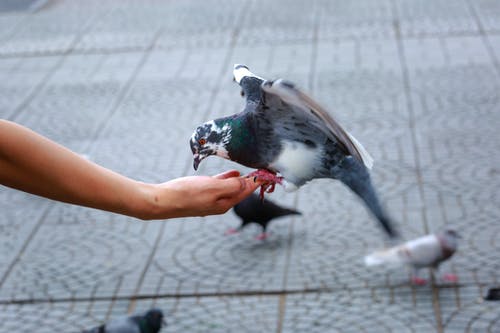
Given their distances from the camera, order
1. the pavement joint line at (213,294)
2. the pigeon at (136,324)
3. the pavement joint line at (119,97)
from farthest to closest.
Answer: the pavement joint line at (119,97) < the pavement joint line at (213,294) < the pigeon at (136,324)

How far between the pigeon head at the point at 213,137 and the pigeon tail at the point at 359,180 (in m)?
0.38

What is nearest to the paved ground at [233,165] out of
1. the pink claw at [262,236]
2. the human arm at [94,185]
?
the pink claw at [262,236]

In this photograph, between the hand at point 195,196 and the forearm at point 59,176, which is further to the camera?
the hand at point 195,196

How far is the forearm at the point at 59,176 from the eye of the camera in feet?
6.71

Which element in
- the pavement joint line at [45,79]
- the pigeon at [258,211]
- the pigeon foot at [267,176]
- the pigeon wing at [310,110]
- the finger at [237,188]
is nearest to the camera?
the pigeon wing at [310,110]

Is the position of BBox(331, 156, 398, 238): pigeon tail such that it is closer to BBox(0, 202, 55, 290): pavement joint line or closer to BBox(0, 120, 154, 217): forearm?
BBox(0, 120, 154, 217): forearm

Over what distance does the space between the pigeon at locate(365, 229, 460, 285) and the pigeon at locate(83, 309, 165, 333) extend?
151cm

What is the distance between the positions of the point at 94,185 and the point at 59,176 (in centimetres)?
13

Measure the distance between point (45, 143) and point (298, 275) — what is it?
12.0 ft

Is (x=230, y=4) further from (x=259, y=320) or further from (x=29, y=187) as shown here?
(x=29, y=187)

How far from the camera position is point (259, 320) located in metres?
5.13

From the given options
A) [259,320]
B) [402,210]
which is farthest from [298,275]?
[402,210]

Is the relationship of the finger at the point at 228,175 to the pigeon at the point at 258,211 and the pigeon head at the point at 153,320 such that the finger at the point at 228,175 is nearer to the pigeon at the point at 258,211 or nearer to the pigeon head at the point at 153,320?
the pigeon head at the point at 153,320

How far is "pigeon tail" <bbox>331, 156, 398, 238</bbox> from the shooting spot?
264cm
